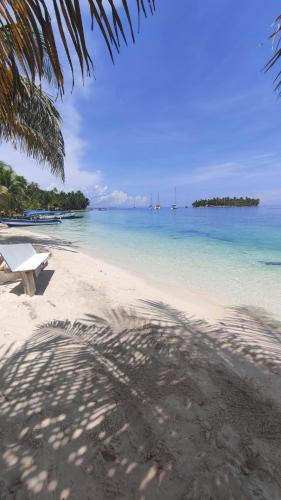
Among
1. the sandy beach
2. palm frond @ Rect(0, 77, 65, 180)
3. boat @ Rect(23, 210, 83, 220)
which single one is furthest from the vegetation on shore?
the sandy beach

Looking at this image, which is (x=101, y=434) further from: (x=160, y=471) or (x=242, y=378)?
(x=242, y=378)

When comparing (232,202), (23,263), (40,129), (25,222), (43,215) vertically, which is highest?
(40,129)

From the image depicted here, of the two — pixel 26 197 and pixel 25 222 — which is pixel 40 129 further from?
pixel 26 197

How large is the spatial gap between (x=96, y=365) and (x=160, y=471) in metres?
1.15

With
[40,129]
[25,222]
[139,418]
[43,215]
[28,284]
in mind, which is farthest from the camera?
[43,215]

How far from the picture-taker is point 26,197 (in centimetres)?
2895

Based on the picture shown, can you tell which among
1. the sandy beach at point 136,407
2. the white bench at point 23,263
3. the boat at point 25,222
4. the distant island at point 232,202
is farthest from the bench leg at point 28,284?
the distant island at point 232,202

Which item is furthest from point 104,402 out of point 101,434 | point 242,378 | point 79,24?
point 79,24

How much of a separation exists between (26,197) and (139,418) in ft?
103

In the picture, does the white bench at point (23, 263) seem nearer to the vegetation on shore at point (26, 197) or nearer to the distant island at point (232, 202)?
the vegetation on shore at point (26, 197)

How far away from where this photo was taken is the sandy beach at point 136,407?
143 cm

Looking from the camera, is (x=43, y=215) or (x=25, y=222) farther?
(x=43, y=215)

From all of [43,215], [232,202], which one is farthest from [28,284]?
[232,202]

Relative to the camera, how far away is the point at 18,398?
1997 mm
